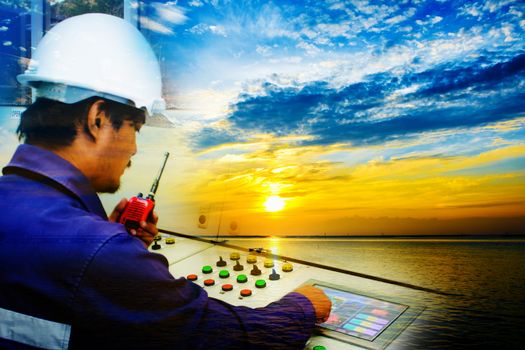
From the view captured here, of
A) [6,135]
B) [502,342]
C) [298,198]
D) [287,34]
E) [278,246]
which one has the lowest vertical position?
[502,342]

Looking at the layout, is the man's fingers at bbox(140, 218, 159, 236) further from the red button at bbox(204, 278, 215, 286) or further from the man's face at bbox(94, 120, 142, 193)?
the red button at bbox(204, 278, 215, 286)

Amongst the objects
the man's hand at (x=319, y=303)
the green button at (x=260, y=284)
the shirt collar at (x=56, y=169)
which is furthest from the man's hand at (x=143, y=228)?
A: the man's hand at (x=319, y=303)

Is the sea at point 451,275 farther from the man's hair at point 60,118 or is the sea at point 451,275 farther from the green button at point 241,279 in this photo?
the man's hair at point 60,118

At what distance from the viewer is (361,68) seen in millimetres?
1277

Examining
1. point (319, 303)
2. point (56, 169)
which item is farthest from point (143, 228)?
point (319, 303)

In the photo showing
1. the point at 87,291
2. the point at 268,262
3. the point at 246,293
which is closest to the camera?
the point at 87,291

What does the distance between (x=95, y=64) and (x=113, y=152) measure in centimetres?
25

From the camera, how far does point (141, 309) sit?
2.77 ft

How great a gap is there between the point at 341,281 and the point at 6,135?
1.26m

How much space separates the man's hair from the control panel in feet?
1.98

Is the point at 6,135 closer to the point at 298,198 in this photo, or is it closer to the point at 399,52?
the point at 298,198

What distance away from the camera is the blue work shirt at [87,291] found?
815mm

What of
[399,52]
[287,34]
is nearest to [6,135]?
[287,34]

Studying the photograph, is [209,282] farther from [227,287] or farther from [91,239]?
[91,239]
